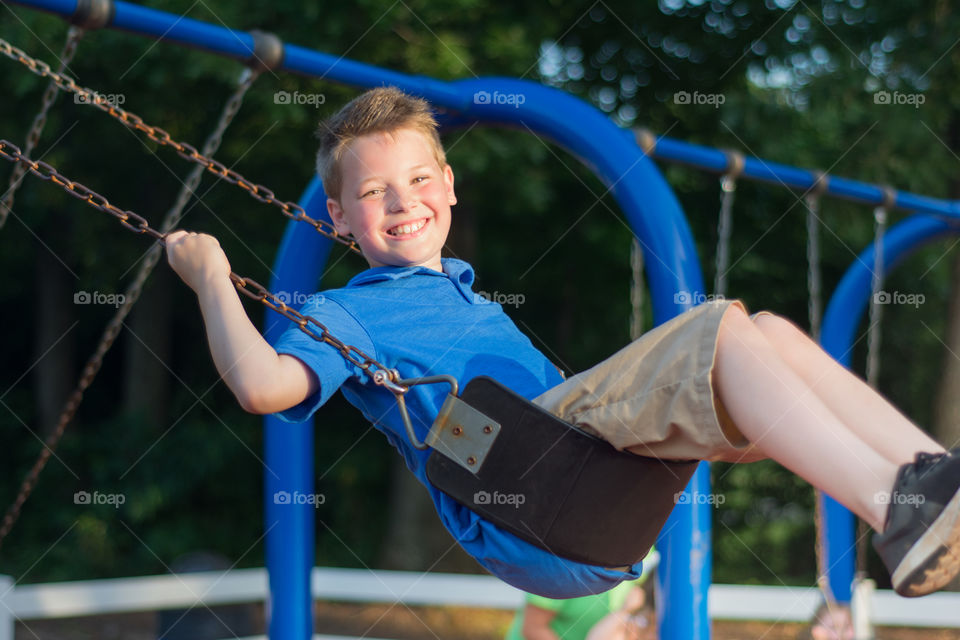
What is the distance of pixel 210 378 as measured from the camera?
27.3 feet

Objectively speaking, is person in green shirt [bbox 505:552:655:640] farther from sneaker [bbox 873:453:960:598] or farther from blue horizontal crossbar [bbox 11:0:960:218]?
sneaker [bbox 873:453:960:598]

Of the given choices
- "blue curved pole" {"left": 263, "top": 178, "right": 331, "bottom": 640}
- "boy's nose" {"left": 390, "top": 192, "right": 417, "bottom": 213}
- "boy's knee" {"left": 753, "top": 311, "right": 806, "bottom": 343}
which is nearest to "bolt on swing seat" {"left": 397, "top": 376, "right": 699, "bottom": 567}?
"boy's knee" {"left": 753, "top": 311, "right": 806, "bottom": 343}

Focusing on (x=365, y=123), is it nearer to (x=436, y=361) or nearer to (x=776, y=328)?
(x=436, y=361)

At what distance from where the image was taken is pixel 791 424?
1.53 m

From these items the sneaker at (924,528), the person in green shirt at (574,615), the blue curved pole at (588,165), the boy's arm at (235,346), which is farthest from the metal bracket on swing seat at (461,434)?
the person in green shirt at (574,615)

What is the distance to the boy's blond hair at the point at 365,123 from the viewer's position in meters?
2.03

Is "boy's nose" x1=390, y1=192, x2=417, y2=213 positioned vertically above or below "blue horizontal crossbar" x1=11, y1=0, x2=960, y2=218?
below

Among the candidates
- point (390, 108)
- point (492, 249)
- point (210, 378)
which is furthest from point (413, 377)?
point (210, 378)

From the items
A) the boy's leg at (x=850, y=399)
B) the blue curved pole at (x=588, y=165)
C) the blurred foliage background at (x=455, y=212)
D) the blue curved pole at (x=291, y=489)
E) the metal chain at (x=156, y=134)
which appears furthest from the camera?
the blurred foliage background at (x=455, y=212)

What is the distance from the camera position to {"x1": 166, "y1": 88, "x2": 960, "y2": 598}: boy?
1484 mm

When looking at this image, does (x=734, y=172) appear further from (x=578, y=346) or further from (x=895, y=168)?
(x=578, y=346)

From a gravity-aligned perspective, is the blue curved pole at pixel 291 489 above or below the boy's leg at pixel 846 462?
above

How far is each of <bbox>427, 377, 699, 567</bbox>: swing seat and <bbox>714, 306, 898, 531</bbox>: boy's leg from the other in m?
0.27

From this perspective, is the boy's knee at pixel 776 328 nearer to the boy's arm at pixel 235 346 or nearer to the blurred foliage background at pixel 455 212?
the boy's arm at pixel 235 346
